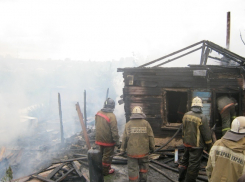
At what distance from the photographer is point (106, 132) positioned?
5883 millimetres

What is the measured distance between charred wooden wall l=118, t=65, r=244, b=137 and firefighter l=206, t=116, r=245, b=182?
5351 mm

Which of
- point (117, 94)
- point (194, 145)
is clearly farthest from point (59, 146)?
point (117, 94)

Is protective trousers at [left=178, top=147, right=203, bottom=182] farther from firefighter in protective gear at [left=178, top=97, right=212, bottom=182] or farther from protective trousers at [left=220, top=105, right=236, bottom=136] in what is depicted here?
protective trousers at [left=220, top=105, right=236, bottom=136]

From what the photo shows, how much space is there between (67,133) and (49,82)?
581 inches

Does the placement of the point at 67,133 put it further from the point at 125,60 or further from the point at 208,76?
the point at 125,60

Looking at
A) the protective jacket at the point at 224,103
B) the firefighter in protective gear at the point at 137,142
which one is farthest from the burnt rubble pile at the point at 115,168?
the protective jacket at the point at 224,103

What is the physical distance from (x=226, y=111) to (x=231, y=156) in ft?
16.4

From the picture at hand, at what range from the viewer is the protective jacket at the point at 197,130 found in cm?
517

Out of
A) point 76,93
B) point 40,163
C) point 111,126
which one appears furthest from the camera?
point 76,93

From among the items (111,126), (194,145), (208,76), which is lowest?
(194,145)

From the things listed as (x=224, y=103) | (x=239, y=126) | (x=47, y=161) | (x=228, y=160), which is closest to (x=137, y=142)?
(x=228, y=160)

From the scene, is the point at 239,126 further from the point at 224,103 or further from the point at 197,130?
the point at 224,103

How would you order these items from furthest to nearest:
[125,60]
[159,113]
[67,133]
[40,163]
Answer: [125,60], [67,133], [40,163], [159,113]

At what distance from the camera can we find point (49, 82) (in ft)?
96.2
